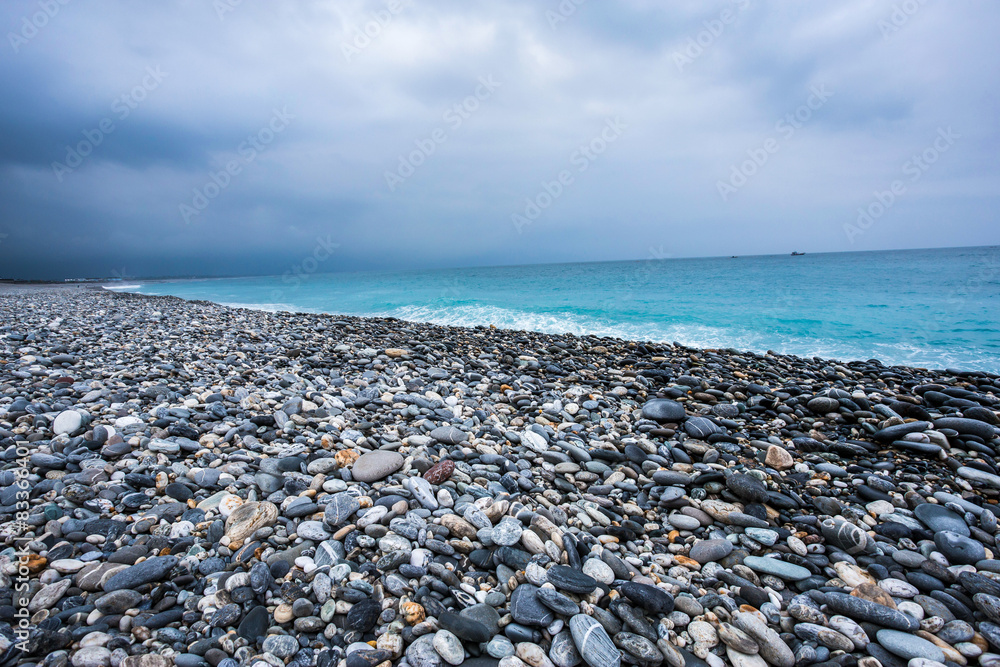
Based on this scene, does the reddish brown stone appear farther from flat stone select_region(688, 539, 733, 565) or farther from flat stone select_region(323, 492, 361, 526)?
flat stone select_region(688, 539, 733, 565)

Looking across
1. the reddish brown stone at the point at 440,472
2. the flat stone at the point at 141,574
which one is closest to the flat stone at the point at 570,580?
the reddish brown stone at the point at 440,472

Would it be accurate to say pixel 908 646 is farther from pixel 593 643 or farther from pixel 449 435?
pixel 449 435

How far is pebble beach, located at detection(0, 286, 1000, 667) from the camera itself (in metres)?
2.22

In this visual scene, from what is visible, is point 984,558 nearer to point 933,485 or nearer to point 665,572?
point 933,485

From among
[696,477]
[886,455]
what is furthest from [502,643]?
[886,455]

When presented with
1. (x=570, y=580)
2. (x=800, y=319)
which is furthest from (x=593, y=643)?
(x=800, y=319)

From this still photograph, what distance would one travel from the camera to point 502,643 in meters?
2.23

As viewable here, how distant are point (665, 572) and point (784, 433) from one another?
3.31 metres

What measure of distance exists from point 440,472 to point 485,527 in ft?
2.61

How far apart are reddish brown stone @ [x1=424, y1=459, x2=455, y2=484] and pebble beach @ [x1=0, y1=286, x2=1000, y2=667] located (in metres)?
0.02

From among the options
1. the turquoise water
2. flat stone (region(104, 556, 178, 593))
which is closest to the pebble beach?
flat stone (region(104, 556, 178, 593))

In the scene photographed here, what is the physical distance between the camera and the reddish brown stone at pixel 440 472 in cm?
367

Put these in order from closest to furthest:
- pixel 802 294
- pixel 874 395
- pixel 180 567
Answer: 1. pixel 180 567
2. pixel 874 395
3. pixel 802 294

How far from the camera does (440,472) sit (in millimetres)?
3709
